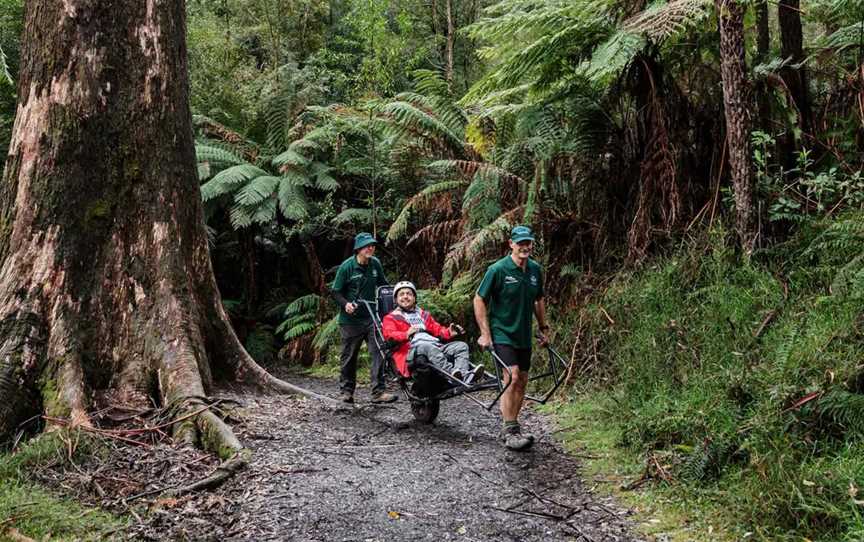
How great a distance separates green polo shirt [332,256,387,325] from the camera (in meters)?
8.02

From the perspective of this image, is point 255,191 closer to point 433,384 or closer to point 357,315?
point 357,315

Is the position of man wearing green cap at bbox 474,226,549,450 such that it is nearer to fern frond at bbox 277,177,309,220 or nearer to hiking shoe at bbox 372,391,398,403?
hiking shoe at bbox 372,391,398,403

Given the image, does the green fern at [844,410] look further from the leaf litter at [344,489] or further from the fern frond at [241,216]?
the fern frond at [241,216]

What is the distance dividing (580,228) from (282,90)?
8.62 metres

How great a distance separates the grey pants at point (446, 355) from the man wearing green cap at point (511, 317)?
498 mm

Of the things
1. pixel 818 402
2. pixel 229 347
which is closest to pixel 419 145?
pixel 229 347

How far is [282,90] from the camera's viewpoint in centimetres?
1510

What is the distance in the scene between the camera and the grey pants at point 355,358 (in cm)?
802

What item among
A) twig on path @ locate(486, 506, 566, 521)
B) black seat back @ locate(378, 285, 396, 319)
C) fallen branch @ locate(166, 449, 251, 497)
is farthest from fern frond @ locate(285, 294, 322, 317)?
twig on path @ locate(486, 506, 566, 521)

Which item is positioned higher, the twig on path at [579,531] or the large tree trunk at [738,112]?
the large tree trunk at [738,112]

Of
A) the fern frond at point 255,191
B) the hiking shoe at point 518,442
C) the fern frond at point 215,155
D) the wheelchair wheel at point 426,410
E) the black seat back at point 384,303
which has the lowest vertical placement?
the hiking shoe at point 518,442

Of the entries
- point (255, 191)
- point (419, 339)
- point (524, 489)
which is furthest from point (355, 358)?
point (255, 191)

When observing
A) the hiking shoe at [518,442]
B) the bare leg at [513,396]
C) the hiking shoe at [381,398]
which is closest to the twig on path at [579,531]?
the hiking shoe at [518,442]

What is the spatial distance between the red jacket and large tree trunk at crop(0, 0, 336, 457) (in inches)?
70.5
